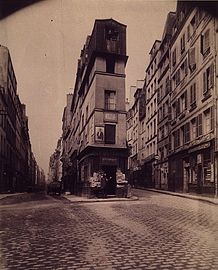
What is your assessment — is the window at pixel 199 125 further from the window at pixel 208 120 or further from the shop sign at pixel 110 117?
the shop sign at pixel 110 117

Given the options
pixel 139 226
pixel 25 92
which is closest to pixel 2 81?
pixel 25 92

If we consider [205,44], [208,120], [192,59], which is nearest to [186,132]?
[208,120]

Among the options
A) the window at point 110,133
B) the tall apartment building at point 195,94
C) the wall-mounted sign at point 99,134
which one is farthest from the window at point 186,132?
the wall-mounted sign at point 99,134

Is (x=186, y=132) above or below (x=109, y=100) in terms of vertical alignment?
below

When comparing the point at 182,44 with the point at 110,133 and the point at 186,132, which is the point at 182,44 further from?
the point at 110,133

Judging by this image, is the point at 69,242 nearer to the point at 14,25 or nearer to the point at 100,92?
the point at 14,25

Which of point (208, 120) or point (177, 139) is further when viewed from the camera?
point (177, 139)
